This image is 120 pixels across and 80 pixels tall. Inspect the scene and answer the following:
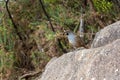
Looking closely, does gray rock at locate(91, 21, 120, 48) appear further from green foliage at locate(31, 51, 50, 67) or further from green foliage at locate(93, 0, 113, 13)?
green foliage at locate(31, 51, 50, 67)

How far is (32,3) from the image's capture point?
496 cm

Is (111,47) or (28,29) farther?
(28,29)

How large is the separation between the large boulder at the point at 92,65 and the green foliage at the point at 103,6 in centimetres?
169

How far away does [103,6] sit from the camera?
428 centimetres

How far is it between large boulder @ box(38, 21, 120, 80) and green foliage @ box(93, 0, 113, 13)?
169 centimetres

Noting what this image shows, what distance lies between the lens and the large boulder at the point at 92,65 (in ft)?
6.52

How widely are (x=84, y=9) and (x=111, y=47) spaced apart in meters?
2.39

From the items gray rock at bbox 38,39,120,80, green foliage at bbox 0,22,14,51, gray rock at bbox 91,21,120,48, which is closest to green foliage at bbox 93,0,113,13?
green foliage at bbox 0,22,14,51

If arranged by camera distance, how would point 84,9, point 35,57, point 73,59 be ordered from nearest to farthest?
point 73,59 → point 84,9 → point 35,57

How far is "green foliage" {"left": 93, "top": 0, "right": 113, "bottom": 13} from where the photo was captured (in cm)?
425

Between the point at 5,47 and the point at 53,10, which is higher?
the point at 53,10

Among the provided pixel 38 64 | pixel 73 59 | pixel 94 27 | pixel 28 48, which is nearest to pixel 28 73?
pixel 38 64

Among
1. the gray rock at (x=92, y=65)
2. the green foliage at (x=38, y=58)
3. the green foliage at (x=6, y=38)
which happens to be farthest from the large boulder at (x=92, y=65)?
the green foliage at (x=6, y=38)

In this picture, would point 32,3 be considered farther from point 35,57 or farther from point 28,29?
point 35,57
